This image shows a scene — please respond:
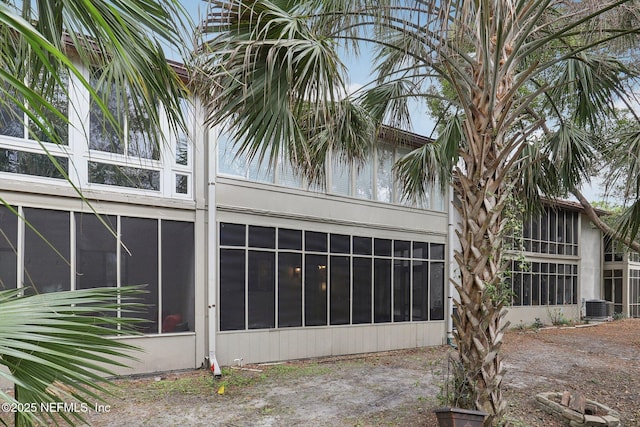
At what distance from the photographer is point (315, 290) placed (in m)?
10.4

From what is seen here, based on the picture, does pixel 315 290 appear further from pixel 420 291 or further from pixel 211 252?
pixel 420 291

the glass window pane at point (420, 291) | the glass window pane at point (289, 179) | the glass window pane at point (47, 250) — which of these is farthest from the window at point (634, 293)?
the glass window pane at point (47, 250)

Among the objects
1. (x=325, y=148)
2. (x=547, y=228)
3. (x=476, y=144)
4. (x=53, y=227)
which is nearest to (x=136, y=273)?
(x=53, y=227)

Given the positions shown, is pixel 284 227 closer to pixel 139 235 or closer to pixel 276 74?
pixel 139 235

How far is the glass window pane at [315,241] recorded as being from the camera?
1036 centimetres

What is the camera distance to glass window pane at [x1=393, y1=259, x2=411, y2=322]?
1202 centimetres

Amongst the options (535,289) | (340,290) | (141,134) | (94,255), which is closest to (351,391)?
(340,290)

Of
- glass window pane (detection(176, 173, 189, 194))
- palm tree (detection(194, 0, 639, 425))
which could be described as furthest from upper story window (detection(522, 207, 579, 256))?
glass window pane (detection(176, 173, 189, 194))

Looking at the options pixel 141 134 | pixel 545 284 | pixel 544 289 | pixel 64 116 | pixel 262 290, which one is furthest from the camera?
pixel 545 284

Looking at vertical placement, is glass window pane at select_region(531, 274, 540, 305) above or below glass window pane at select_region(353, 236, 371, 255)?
below

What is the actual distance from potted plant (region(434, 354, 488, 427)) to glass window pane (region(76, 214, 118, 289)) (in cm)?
593

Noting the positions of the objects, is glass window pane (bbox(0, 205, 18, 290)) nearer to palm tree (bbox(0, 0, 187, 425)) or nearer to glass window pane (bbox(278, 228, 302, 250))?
glass window pane (bbox(278, 228, 302, 250))

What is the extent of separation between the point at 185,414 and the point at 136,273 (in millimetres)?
3032

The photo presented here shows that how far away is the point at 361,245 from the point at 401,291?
1965 millimetres
